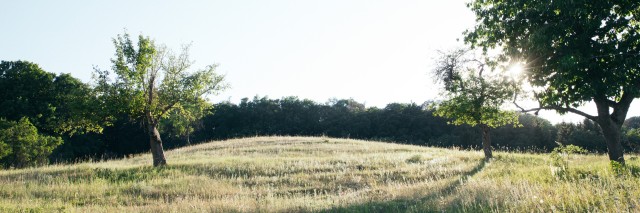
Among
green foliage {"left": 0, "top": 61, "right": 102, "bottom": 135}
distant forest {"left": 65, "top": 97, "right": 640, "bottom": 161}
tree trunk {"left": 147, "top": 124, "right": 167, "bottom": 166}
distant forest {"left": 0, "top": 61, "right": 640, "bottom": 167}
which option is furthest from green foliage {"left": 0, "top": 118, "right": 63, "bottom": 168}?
tree trunk {"left": 147, "top": 124, "right": 167, "bottom": 166}

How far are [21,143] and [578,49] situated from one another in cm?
4372

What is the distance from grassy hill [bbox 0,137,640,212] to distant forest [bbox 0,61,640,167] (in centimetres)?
392

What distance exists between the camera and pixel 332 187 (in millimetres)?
18188

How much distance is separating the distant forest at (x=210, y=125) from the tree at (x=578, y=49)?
5986 mm

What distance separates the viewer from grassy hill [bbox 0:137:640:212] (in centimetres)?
891

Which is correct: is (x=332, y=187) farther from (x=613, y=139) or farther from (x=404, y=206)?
(x=613, y=139)

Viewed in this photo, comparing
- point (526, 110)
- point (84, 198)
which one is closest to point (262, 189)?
point (84, 198)

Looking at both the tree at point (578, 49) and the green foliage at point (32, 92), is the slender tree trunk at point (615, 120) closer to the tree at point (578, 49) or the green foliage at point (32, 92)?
the tree at point (578, 49)

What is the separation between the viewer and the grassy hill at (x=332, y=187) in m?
8.91

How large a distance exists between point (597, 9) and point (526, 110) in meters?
5.50

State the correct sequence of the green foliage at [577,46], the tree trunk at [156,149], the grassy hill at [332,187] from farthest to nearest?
the tree trunk at [156,149]
the green foliage at [577,46]
the grassy hill at [332,187]

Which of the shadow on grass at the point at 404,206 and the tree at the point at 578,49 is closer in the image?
the shadow on grass at the point at 404,206

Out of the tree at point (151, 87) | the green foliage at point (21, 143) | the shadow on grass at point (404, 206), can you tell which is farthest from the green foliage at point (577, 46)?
the green foliage at point (21, 143)

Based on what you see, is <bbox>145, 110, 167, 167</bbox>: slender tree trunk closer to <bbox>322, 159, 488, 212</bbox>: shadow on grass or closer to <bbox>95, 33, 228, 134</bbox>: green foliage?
<bbox>95, 33, 228, 134</bbox>: green foliage
